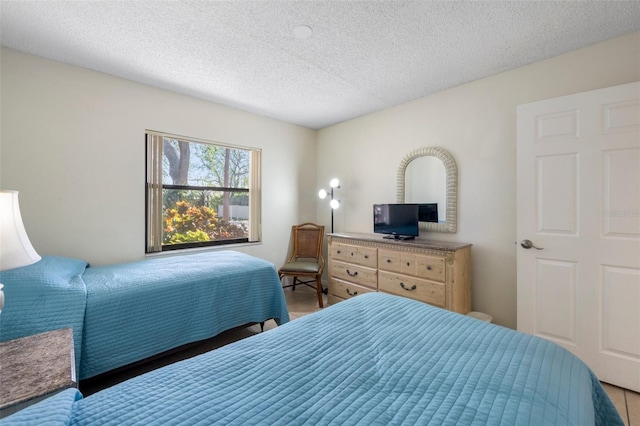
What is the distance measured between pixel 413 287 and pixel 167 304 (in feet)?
7.17

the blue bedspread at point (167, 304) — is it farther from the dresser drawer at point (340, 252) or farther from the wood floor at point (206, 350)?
the dresser drawer at point (340, 252)

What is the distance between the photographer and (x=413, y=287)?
2701 mm

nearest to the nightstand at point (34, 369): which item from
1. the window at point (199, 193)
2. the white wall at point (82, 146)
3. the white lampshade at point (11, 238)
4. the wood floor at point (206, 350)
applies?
the white lampshade at point (11, 238)

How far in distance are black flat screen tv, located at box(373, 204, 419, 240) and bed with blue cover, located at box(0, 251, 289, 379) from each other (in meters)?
1.42

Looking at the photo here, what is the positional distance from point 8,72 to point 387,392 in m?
3.53

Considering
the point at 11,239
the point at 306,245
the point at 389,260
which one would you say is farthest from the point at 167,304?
the point at 306,245

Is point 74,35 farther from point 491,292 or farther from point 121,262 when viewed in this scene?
point 491,292

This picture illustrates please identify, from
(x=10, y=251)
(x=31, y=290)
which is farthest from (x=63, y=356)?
(x=31, y=290)

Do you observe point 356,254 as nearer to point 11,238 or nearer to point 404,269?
point 404,269

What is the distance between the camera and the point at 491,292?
262 cm

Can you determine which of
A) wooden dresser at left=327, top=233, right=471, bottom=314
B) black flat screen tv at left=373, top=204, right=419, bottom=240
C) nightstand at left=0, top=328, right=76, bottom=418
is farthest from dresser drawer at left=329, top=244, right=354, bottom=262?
nightstand at left=0, top=328, right=76, bottom=418

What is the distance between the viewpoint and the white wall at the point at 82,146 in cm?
227

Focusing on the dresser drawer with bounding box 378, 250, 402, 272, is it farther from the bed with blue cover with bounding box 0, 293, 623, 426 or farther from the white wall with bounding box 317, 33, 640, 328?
the bed with blue cover with bounding box 0, 293, 623, 426

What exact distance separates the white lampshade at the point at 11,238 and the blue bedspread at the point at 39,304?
1.95 ft
